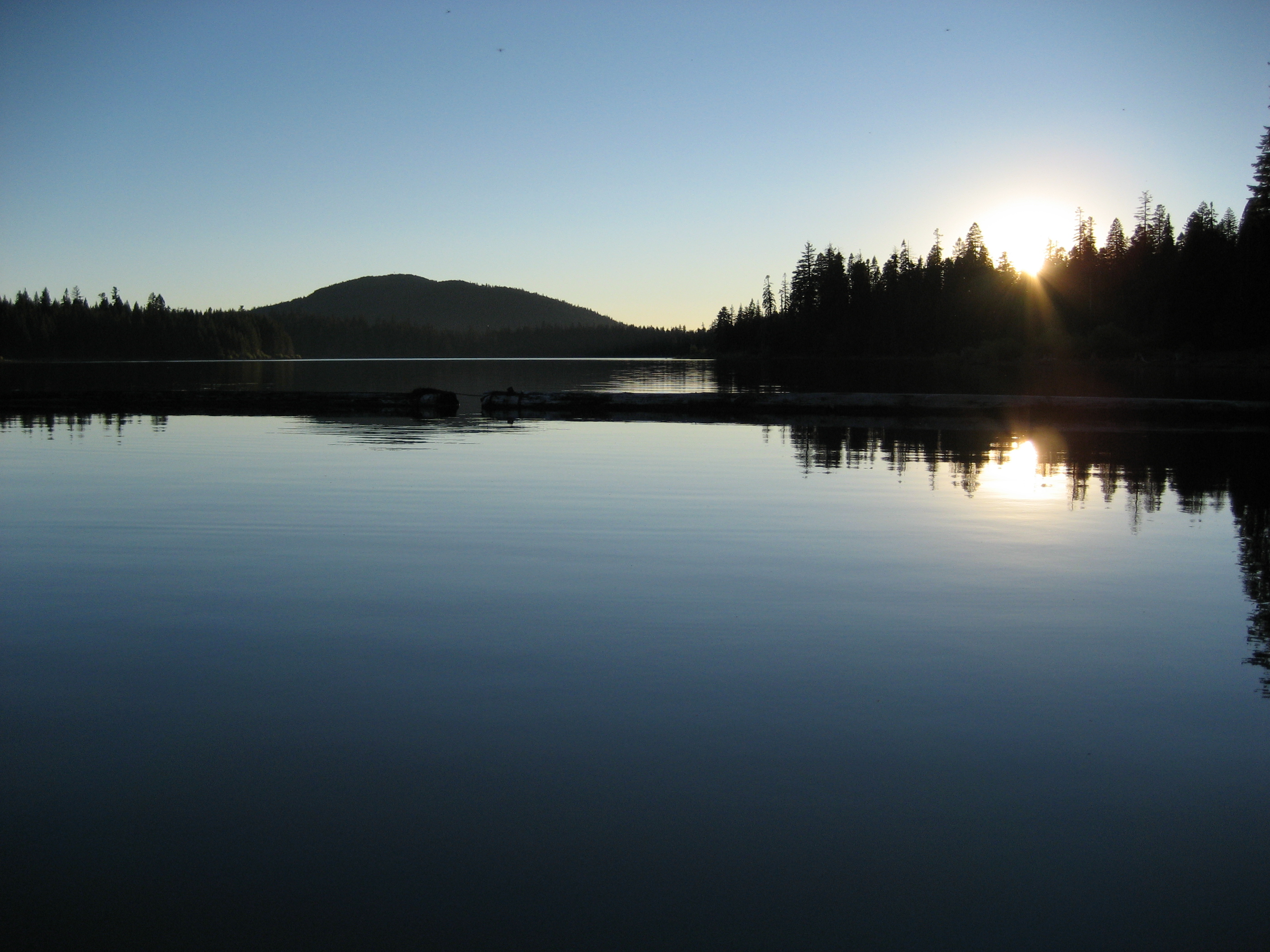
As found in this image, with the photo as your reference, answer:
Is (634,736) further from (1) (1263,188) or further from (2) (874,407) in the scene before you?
(1) (1263,188)

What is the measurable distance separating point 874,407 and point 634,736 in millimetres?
24637

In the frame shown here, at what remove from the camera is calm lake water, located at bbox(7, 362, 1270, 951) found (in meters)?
3.48

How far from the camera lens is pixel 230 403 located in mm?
30609

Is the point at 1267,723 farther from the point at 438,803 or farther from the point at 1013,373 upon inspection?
the point at 1013,373

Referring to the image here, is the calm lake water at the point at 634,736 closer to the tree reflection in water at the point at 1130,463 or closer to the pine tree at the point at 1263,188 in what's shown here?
the tree reflection in water at the point at 1130,463

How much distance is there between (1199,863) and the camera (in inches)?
148

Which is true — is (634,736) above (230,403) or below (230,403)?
below

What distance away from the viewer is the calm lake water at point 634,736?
3.48 metres

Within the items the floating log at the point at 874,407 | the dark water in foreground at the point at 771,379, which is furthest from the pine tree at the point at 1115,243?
the floating log at the point at 874,407

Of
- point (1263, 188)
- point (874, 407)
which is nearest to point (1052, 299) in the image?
point (1263, 188)

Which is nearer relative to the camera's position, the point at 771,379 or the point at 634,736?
the point at 634,736

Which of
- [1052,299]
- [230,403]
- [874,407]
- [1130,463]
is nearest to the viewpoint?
[1130,463]

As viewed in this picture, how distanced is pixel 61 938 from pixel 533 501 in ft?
31.8

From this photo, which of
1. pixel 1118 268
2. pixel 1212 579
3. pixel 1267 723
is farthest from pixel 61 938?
pixel 1118 268
